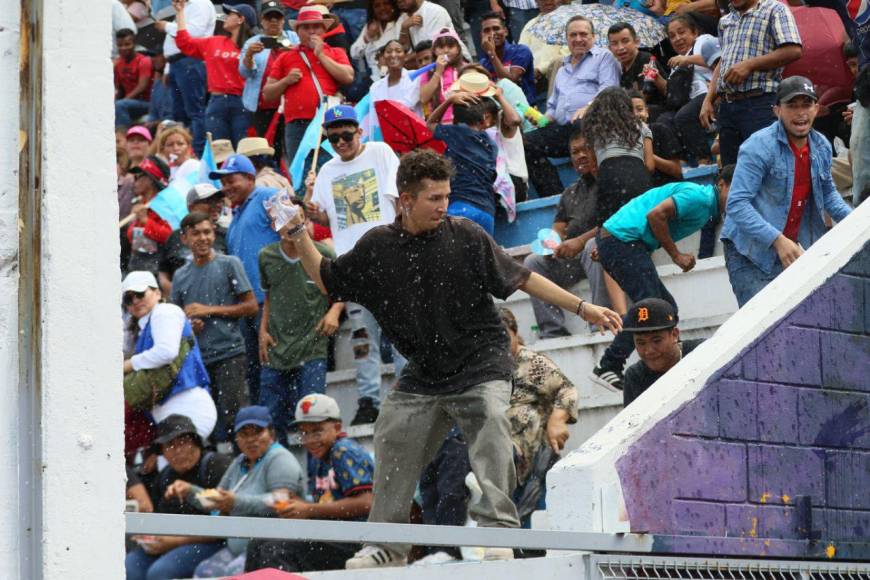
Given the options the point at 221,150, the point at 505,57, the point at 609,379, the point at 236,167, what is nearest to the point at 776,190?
the point at 609,379

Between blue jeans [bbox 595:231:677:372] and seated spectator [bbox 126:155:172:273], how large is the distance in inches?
170

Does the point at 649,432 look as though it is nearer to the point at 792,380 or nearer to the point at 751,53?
the point at 792,380

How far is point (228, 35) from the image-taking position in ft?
51.8

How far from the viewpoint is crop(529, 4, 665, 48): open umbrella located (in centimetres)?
1275

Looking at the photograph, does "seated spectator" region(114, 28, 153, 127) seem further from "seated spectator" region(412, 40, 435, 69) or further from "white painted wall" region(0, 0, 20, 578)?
"white painted wall" region(0, 0, 20, 578)

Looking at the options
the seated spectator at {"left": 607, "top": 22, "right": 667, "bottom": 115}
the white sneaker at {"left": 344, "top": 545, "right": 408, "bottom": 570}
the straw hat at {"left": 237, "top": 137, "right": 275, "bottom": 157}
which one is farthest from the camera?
the straw hat at {"left": 237, "top": 137, "right": 275, "bottom": 157}

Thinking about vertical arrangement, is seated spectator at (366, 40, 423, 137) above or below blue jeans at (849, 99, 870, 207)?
above

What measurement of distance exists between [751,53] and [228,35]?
7.38 metres

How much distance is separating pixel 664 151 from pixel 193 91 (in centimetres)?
703

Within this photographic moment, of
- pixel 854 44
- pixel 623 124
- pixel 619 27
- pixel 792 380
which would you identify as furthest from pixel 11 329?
pixel 619 27

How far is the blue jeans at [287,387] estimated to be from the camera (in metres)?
9.80

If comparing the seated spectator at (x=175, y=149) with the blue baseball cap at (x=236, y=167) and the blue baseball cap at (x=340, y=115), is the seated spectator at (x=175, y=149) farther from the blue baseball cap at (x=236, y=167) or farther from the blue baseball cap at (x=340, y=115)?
the blue baseball cap at (x=340, y=115)

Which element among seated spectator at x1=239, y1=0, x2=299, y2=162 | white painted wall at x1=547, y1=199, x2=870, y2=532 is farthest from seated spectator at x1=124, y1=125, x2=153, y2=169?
white painted wall at x1=547, y1=199, x2=870, y2=532

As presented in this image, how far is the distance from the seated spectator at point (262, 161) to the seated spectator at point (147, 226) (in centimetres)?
87
